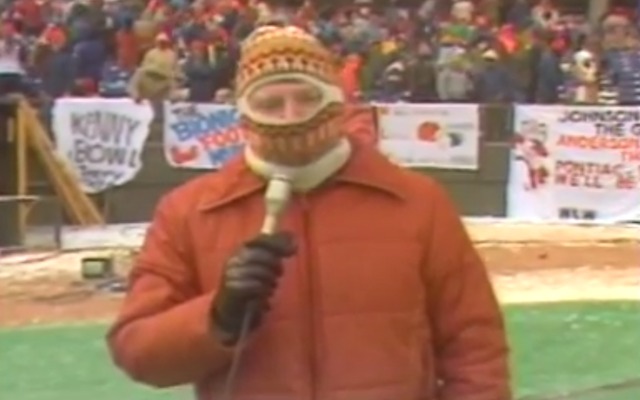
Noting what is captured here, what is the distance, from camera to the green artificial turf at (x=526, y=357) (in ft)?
29.3

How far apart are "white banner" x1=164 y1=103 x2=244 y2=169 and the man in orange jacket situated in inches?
560

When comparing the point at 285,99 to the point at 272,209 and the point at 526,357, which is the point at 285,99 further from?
the point at 526,357

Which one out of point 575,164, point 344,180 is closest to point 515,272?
point 575,164

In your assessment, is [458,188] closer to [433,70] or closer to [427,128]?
[427,128]

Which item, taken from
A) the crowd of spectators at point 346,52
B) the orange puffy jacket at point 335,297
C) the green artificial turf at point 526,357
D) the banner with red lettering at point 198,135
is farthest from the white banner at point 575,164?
Result: the orange puffy jacket at point 335,297

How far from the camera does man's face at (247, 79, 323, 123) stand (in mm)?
3082

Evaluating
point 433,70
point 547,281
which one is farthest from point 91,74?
point 547,281

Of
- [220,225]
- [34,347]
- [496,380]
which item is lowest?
[34,347]

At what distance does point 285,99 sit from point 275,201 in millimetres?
235

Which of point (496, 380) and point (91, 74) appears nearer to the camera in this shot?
point (496, 380)

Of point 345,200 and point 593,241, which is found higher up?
point 345,200

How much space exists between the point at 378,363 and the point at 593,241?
1265 cm

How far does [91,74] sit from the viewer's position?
19844 mm

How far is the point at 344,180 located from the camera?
316cm
